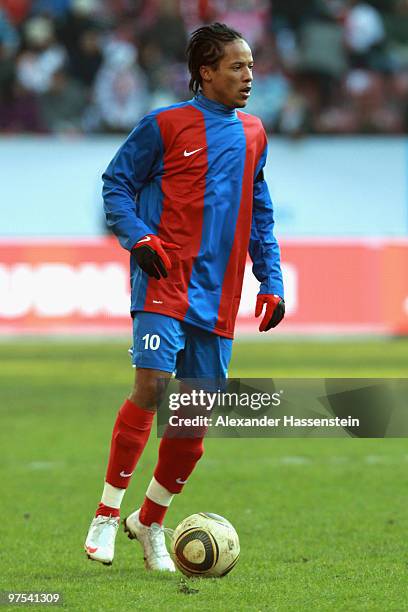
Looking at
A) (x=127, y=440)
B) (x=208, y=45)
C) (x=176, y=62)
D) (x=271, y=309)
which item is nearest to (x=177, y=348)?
(x=127, y=440)

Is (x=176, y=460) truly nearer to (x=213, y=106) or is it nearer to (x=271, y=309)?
(x=271, y=309)

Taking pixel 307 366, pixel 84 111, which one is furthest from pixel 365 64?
pixel 307 366

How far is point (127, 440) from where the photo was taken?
4867 mm

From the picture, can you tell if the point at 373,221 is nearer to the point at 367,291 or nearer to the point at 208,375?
the point at 367,291

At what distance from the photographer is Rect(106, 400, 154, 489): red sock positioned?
4855mm

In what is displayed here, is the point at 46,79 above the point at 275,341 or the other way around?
above

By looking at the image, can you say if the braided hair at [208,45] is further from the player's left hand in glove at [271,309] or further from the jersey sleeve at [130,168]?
the player's left hand in glove at [271,309]

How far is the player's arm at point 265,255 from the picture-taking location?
5.16m

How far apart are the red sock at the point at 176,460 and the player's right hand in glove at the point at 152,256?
707 mm

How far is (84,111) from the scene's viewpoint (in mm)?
19500

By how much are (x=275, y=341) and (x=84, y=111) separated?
4935mm

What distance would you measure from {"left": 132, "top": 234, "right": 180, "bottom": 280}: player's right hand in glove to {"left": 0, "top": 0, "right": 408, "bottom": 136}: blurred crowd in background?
14.9m

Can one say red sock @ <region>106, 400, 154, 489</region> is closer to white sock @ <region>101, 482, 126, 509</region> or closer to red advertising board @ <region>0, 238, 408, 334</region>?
white sock @ <region>101, 482, 126, 509</region>

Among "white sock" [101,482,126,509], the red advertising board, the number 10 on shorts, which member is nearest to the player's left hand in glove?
the number 10 on shorts
